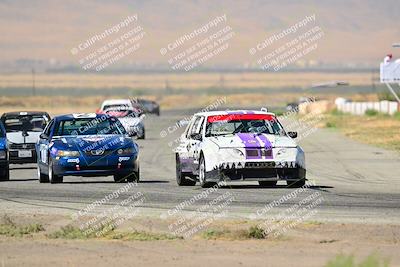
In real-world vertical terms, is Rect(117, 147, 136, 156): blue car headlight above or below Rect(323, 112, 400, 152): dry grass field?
above

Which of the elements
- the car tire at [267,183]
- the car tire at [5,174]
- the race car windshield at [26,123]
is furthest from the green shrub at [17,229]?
the race car windshield at [26,123]

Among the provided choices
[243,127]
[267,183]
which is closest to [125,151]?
[243,127]

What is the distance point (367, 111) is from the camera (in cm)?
7981

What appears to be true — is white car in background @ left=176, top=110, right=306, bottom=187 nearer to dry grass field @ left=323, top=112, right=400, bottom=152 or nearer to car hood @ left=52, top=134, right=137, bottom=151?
car hood @ left=52, top=134, right=137, bottom=151

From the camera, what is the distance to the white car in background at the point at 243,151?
72.3 feet

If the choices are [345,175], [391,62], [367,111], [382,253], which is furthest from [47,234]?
→ [367,111]

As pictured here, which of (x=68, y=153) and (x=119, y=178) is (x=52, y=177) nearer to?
(x=68, y=153)

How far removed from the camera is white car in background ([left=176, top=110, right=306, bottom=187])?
22.0 meters

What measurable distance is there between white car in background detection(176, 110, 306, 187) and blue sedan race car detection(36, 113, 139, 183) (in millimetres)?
1723

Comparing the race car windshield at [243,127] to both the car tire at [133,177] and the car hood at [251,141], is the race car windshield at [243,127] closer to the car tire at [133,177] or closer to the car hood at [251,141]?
the car hood at [251,141]

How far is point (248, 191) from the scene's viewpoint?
71.9ft

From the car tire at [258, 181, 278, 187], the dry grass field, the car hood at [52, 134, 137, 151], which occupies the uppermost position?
the car hood at [52, 134, 137, 151]

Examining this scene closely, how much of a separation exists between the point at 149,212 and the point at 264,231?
3191 millimetres

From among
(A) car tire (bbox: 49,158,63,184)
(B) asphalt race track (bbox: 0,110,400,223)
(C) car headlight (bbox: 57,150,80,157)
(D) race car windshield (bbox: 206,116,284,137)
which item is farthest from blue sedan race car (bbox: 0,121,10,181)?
(D) race car windshield (bbox: 206,116,284,137)
